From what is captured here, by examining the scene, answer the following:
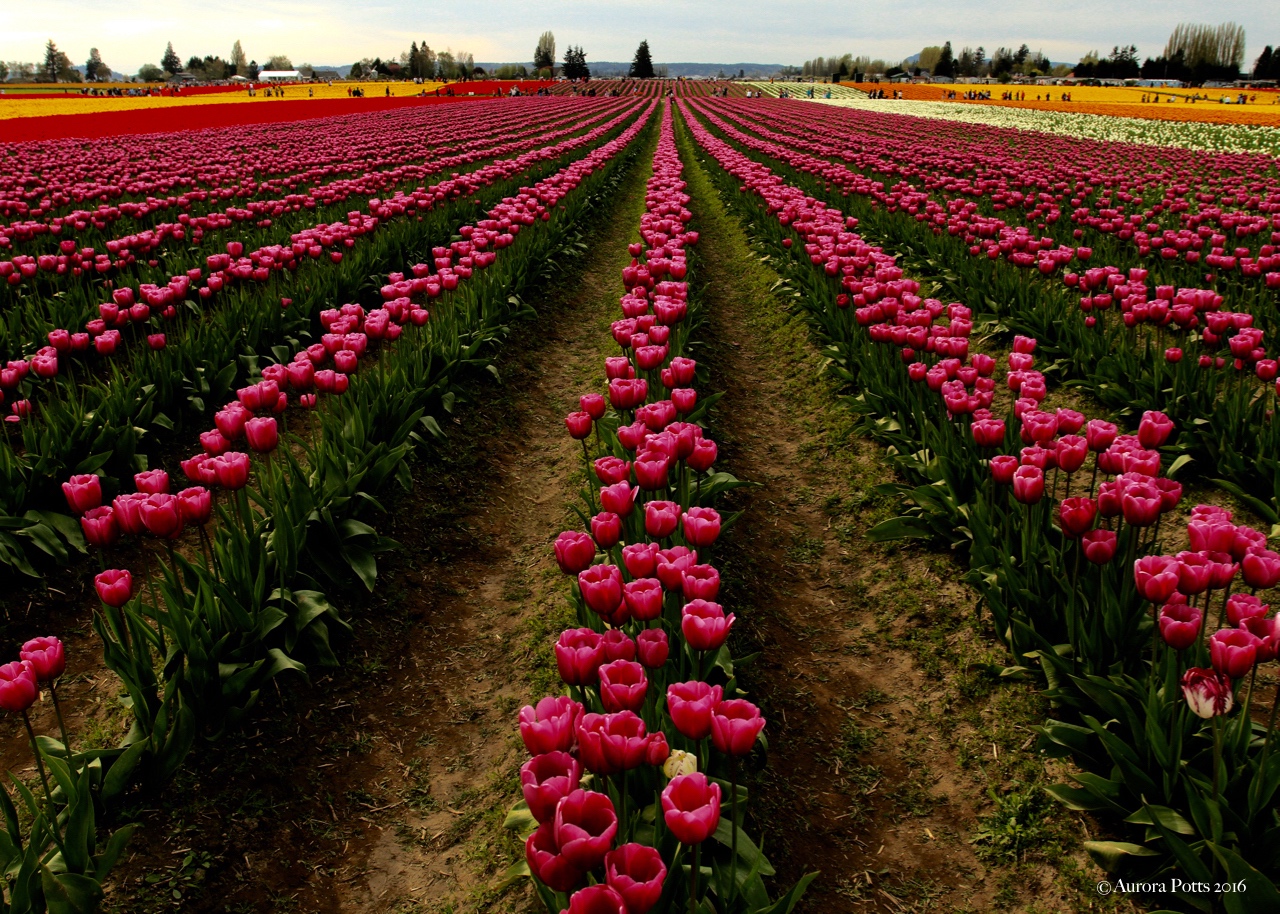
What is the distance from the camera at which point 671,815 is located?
187cm

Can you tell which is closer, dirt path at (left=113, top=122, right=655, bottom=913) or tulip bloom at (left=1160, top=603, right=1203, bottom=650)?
tulip bloom at (left=1160, top=603, right=1203, bottom=650)

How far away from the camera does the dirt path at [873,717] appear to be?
10.2 feet

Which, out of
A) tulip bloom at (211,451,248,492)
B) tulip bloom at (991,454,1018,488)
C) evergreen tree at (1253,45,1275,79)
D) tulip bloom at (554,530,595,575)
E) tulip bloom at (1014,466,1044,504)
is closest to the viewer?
tulip bloom at (554,530,595,575)

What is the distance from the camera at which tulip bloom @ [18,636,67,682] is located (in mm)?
2717

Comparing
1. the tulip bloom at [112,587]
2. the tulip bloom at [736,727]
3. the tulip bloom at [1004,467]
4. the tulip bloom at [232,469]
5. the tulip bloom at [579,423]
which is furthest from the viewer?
the tulip bloom at [579,423]

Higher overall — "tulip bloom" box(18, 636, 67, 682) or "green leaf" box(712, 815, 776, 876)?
"tulip bloom" box(18, 636, 67, 682)

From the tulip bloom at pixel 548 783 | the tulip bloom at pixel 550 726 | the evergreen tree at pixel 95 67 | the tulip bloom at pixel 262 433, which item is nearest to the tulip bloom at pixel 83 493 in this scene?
the tulip bloom at pixel 262 433

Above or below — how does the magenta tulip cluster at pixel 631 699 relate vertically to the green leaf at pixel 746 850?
above

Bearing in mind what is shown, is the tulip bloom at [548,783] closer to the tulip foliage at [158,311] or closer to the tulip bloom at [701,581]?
the tulip bloom at [701,581]

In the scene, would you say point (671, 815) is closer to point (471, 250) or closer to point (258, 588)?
point (258, 588)

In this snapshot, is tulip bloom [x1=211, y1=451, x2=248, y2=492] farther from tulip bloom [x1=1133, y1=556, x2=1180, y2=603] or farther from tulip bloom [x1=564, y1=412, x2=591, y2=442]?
tulip bloom [x1=1133, y1=556, x2=1180, y2=603]

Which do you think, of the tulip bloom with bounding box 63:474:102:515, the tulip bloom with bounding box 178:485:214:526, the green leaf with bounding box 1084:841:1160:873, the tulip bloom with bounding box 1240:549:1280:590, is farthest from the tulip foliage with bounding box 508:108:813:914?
Result: the tulip bloom with bounding box 63:474:102:515

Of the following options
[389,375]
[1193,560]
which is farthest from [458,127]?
[1193,560]

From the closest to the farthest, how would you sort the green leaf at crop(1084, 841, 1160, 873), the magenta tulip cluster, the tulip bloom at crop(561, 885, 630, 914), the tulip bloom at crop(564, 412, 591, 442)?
1. the tulip bloom at crop(561, 885, 630, 914)
2. the magenta tulip cluster
3. the green leaf at crop(1084, 841, 1160, 873)
4. the tulip bloom at crop(564, 412, 591, 442)
